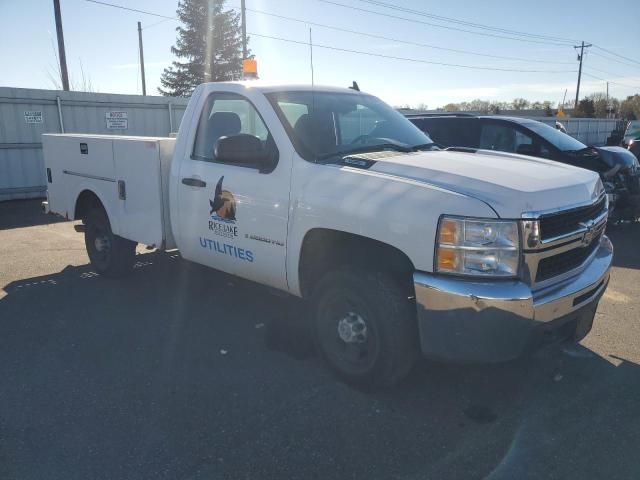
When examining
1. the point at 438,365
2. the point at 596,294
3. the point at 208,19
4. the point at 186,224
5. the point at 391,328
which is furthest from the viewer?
the point at 208,19

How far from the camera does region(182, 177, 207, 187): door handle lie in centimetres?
439

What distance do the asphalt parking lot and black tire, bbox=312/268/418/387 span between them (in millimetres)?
187

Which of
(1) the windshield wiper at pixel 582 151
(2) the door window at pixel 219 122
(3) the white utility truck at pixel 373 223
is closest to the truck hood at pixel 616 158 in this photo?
(1) the windshield wiper at pixel 582 151

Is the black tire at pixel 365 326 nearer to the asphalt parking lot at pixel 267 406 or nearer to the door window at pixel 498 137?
the asphalt parking lot at pixel 267 406

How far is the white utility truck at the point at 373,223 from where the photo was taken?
2.87 m

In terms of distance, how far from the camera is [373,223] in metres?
3.17

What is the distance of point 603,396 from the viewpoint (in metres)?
3.45

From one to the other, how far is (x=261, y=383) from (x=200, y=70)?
43.6m

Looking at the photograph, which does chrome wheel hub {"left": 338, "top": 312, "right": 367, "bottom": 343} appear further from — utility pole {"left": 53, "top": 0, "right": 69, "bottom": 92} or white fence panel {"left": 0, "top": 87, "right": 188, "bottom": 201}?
utility pole {"left": 53, "top": 0, "right": 69, "bottom": 92}

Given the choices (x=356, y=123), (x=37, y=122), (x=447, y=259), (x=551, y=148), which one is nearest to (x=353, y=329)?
(x=447, y=259)

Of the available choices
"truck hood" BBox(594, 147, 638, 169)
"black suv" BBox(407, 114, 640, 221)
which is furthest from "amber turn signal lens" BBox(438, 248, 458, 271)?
"truck hood" BBox(594, 147, 638, 169)

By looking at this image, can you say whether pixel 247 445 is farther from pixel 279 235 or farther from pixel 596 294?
pixel 596 294

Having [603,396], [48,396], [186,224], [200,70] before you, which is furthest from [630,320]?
[200,70]

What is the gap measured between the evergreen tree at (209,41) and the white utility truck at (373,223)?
130 feet
